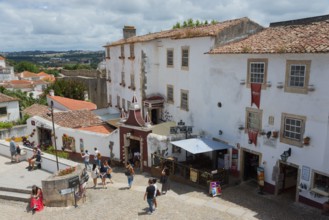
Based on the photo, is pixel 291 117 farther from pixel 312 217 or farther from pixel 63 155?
pixel 63 155

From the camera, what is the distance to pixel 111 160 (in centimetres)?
2186

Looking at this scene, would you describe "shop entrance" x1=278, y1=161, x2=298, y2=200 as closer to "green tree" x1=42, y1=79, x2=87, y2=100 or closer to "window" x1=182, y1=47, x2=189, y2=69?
"window" x1=182, y1=47, x2=189, y2=69

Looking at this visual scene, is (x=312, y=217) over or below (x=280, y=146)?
below

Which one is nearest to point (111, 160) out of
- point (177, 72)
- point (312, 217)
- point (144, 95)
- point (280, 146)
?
point (144, 95)

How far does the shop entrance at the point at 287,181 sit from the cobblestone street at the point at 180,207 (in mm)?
677

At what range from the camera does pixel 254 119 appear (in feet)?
55.3

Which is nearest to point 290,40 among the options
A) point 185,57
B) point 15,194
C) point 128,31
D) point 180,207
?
point 185,57

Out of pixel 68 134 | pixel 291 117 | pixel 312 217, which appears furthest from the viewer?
pixel 68 134

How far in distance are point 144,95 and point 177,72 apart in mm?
4068

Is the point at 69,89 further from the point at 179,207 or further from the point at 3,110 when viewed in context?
the point at 179,207

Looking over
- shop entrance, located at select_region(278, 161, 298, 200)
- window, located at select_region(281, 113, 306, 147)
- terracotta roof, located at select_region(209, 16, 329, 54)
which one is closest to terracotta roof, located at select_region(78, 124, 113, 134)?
terracotta roof, located at select_region(209, 16, 329, 54)

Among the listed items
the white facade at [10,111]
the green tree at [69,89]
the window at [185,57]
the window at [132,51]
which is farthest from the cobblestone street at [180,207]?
the green tree at [69,89]

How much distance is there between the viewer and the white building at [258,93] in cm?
1399

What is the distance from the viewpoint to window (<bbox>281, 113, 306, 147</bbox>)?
47.7ft
